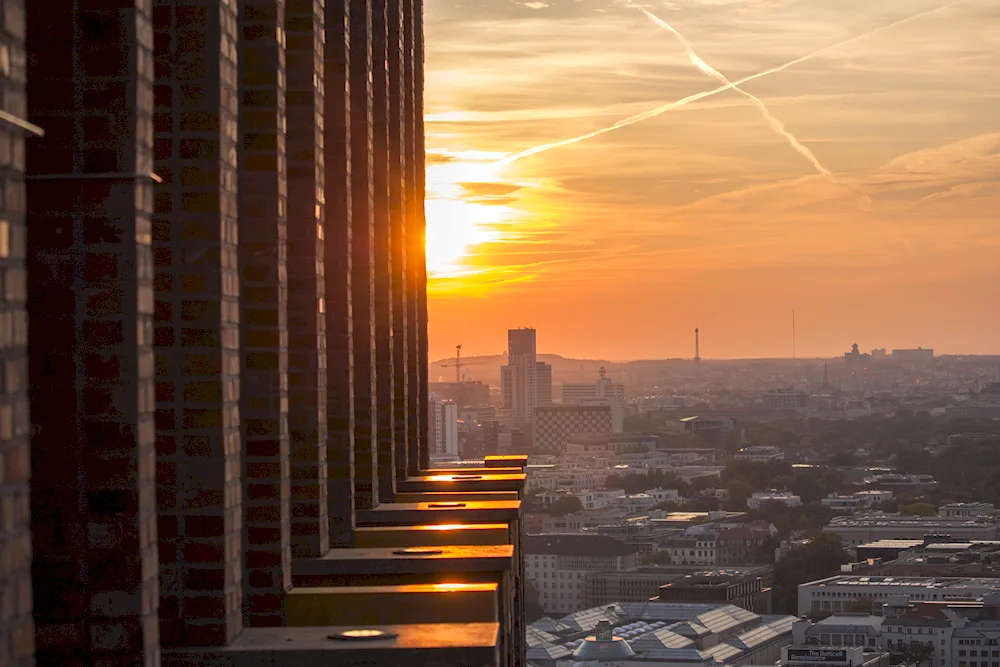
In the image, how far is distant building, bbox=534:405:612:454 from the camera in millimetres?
188375

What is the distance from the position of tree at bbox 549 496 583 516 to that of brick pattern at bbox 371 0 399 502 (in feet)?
413

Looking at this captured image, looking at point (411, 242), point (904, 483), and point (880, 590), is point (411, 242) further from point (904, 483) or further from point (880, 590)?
point (904, 483)

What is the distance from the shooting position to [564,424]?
192 metres

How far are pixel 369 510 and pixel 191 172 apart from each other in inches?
187

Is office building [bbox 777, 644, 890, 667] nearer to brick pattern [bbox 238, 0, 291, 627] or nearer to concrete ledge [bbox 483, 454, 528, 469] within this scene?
concrete ledge [bbox 483, 454, 528, 469]

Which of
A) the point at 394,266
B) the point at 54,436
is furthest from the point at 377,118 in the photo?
the point at 54,436

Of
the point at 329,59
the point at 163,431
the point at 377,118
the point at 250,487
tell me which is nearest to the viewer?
the point at 163,431

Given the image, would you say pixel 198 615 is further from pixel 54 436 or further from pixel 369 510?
pixel 369 510

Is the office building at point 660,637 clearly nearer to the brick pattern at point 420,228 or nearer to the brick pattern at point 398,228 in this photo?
the brick pattern at point 420,228

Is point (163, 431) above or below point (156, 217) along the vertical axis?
below

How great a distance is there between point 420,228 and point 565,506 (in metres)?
122

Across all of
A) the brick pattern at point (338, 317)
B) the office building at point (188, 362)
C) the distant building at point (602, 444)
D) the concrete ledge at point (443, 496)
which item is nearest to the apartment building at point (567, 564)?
the distant building at point (602, 444)

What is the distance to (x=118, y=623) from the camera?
17.0 ft

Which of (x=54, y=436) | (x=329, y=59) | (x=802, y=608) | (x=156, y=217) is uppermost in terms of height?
(x=329, y=59)
